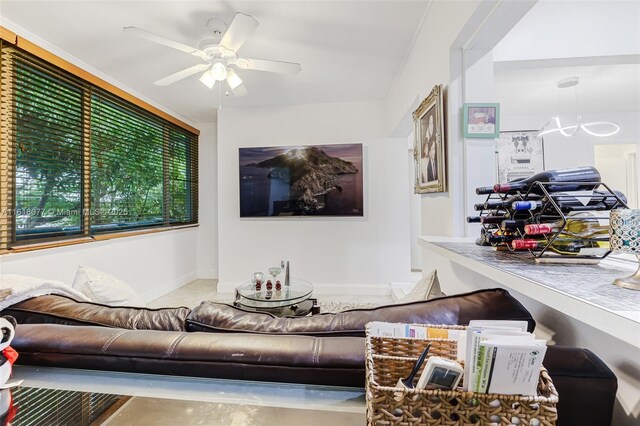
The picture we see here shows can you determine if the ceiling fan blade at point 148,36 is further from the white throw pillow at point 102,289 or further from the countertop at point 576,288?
the countertop at point 576,288

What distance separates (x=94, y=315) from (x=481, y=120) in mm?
1982

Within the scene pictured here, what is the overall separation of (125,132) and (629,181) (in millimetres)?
5545

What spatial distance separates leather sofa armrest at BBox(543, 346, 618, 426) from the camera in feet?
1.91

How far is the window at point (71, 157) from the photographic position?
2146mm

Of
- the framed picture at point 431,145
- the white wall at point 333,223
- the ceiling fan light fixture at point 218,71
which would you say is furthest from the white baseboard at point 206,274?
the framed picture at point 431,145

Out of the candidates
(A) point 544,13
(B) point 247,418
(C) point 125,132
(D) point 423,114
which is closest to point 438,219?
(D) point 423,114

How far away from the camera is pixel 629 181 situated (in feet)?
9.91

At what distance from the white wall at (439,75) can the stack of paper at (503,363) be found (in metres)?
1.23

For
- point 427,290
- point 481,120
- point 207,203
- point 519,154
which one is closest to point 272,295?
point 427,290

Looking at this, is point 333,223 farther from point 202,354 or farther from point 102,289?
point 202,354

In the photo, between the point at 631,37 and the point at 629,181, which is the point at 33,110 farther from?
the point at 629,181

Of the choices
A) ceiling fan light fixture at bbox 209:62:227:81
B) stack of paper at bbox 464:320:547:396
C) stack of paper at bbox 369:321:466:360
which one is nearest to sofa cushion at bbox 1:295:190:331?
stack of paper at bbox 369:321:466:360

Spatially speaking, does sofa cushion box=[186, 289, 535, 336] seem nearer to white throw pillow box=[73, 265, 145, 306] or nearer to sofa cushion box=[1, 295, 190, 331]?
sofa cushion box=[1, 295, 190, 331]

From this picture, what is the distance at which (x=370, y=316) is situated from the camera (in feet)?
3.06
